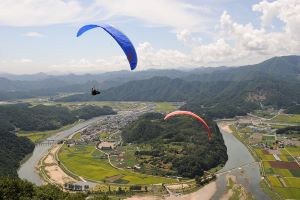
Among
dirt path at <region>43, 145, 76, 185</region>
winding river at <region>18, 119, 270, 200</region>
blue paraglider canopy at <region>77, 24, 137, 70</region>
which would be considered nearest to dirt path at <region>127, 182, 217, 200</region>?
winding river at <region>18, 119, 270, 200</region>

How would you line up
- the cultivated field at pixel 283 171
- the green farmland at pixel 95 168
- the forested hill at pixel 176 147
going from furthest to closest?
the forested hill at pixel 176 147
the green farmland at pixel 95 168
the cultivated field at pixel 283 171

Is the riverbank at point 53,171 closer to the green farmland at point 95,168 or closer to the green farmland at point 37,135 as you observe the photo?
the green farmland at point 95,168

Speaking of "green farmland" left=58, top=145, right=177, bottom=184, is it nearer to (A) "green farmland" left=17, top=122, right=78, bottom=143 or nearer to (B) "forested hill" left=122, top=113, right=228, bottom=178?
(B) "forested hill" left=122, top=113, right=228, bottom=178

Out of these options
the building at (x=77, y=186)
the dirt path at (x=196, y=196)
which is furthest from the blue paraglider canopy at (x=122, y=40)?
the building at (x=77, y=186)

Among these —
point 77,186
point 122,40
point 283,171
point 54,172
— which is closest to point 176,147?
point 283,171

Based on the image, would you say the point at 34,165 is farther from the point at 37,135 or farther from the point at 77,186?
the point at 37,135
